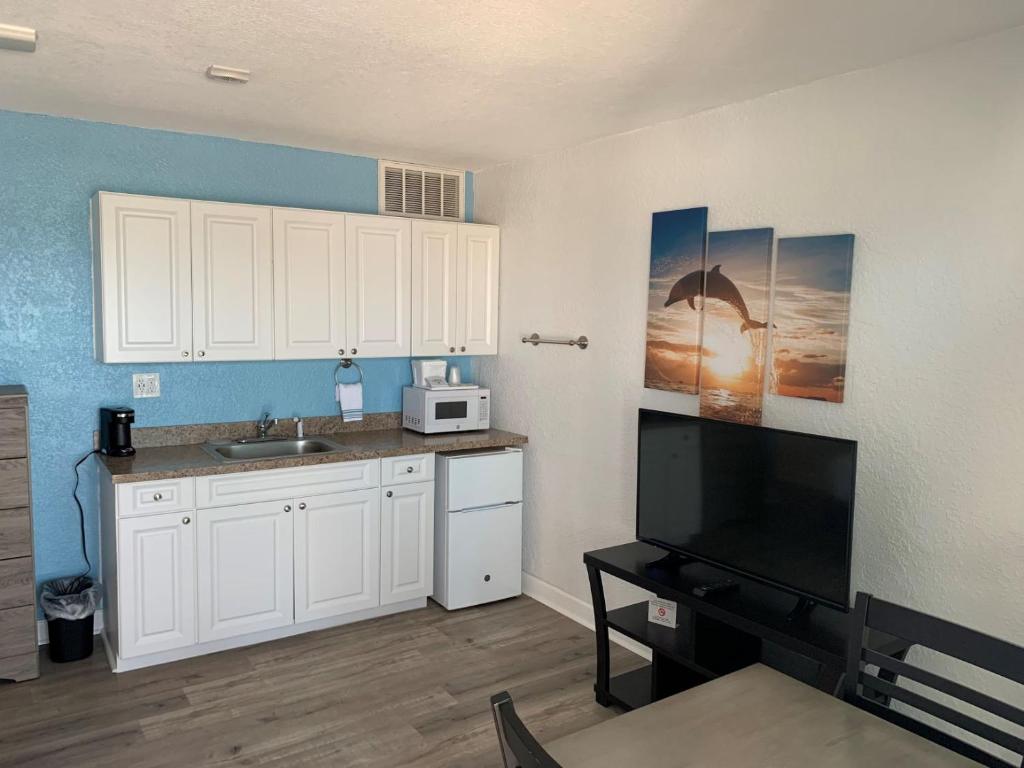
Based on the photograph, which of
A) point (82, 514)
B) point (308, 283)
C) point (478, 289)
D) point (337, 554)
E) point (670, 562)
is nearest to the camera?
point (670, 562)

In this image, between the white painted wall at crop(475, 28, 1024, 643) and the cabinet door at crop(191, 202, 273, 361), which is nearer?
the white painted wall at crop(475, 28, 1024, 643)

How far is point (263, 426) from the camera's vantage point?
416 centimetres

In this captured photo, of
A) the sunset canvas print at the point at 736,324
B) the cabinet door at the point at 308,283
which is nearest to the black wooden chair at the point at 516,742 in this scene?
the sunset canvas print at the point at 736,324

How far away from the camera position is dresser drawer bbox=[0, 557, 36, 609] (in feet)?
10.5

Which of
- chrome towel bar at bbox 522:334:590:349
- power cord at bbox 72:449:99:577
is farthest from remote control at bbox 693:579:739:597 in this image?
power cord at bbox 72:449:99:577

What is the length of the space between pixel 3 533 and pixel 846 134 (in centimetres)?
364

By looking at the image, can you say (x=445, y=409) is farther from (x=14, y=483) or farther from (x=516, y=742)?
(x=516, y=742)

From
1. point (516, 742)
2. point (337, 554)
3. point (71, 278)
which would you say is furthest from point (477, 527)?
point (516, 742)

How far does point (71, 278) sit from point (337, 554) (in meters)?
1.82

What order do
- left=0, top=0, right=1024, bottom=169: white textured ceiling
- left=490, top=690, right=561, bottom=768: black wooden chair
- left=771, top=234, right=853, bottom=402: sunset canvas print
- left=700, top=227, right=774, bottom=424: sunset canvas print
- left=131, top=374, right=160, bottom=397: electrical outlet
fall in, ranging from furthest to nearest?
left=131, top=374, right=160, bottom=397: electrical outlet
left=700, top=227, right=774, bottom=424: sunset canvas print
left=771, top=234, right=853, bottom=402: sunset canvas print
left=0, top=0, right=1024, bottom=169: white textured ceiling
left=490, top=690, right=561, bottom=768: black wooden chair

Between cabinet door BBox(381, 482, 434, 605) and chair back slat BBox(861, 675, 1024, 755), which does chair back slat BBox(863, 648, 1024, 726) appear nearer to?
chair back slat BBox(861, 675, 1024, 755)

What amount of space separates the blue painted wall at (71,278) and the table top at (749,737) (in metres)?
3.04

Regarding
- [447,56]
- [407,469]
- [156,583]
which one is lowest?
[156,583]

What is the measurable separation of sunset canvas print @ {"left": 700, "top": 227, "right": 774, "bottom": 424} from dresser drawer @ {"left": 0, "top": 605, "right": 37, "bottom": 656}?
9.79ft
